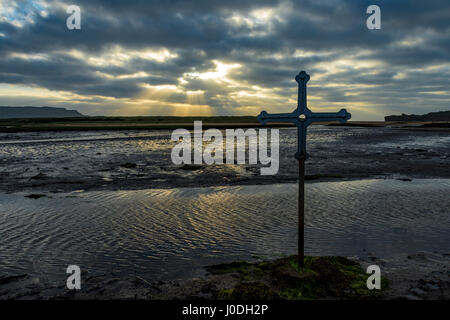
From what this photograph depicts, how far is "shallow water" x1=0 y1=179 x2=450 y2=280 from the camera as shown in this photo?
7816 millimetres

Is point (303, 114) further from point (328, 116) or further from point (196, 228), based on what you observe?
point (196, 228)

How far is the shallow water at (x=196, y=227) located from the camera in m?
7.82

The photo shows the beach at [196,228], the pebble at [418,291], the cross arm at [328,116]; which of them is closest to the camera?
the pebble at [418,291]

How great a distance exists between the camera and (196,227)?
397 inches

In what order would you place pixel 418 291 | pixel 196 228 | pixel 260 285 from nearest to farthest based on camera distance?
pixel 418 291
pixel 260 285
pixel 196 228

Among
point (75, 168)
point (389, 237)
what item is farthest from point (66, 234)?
point (75, 168)

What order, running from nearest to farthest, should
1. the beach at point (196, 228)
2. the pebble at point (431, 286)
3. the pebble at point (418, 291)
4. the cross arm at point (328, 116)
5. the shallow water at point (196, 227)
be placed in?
the pebble at point (418, 291)
the pebble at point (431, 286)
the cross arm at point (328, 116)
the beach at point (196, 228)
the shallow water at point (196, 227)

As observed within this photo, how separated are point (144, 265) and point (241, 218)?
4437mm

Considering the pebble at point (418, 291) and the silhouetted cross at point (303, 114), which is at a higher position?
the silhouetted cross at point (303, 114)

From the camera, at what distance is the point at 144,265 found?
743 centimetres

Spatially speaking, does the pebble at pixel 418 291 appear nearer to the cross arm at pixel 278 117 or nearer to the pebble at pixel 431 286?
the pebble at pixel 431 286

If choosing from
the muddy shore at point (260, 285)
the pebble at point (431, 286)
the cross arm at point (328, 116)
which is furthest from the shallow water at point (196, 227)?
the cross arm at point (328, 116)

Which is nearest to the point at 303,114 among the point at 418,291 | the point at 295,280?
the point at 295,280
